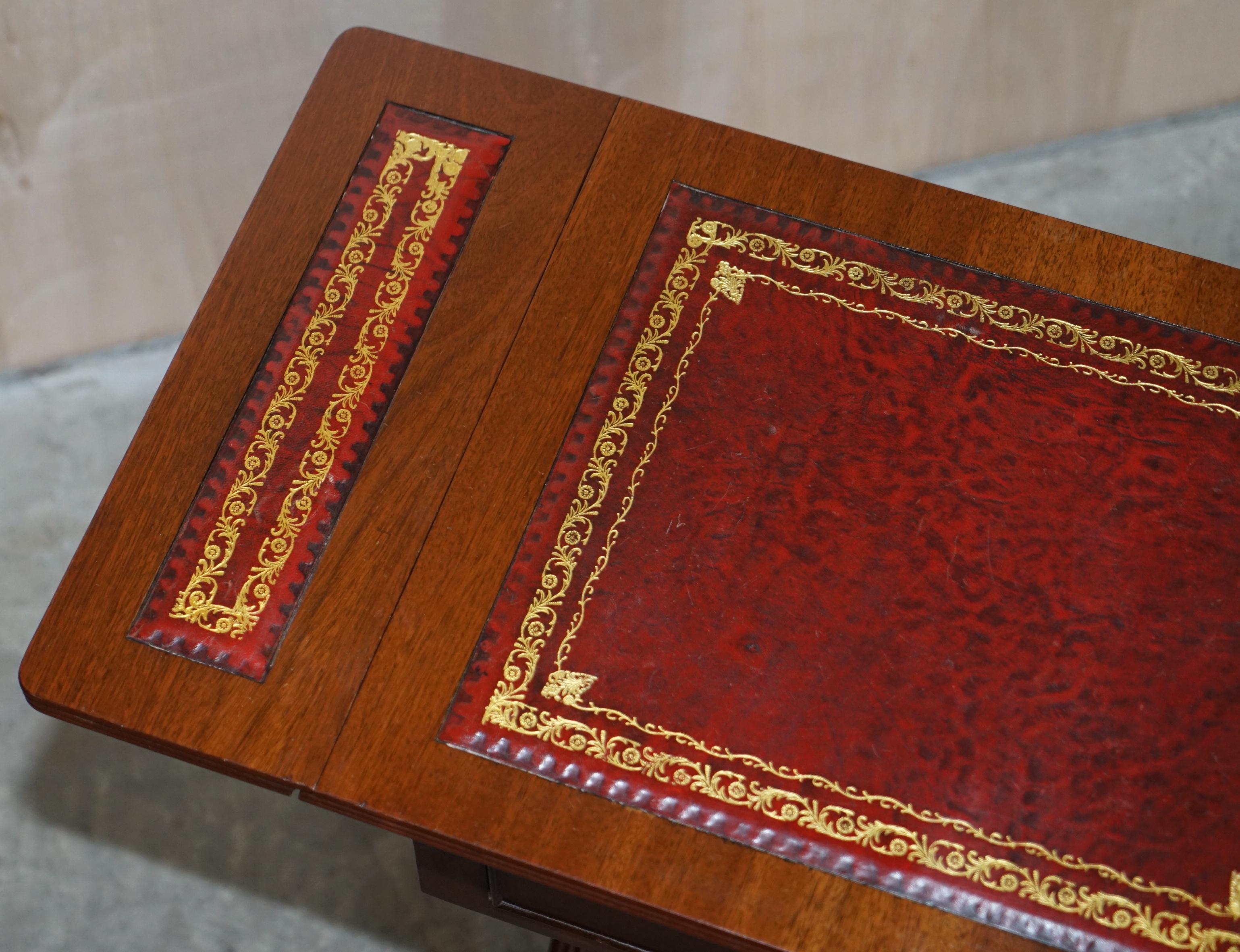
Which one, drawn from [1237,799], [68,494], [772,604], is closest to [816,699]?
[772,604]

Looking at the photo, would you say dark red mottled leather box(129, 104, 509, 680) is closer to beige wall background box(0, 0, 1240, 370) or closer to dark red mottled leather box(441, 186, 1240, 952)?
dark red mottled leather box(441, 186, 1240, 952)

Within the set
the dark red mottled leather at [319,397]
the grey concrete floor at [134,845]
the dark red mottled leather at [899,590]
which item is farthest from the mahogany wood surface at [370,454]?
the grey concrete floor at [134,845]

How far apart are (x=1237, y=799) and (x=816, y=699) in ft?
1.43

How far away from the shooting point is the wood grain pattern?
1.28 meters

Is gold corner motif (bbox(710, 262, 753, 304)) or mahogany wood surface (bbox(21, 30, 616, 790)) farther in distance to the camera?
gold corner motif (bbox(710, 262, 753, 304))

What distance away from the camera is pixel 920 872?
1.30 metres

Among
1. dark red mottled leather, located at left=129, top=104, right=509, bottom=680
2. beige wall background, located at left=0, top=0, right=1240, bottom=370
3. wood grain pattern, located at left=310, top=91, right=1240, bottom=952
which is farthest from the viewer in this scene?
beige wall background, located at left=0, top=0, right=1240, bottom=370

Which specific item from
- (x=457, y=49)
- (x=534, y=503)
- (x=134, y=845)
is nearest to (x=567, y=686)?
(x=534, y=503)

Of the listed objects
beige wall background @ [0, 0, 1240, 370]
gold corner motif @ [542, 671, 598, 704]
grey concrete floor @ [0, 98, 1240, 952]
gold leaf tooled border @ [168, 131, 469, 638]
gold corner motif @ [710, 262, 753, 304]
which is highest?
beige wall background @ [0, 0, 1240, 370]

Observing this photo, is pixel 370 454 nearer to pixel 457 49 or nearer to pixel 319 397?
pixel 319 397

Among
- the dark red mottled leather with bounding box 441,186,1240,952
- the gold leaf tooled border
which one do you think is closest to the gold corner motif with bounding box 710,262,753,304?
the dark red mottled leather with bounding box 441,186,1240,952

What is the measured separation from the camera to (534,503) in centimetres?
143

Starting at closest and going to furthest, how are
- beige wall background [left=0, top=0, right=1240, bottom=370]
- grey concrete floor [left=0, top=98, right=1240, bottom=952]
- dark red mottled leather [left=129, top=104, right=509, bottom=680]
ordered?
dark red mottled leather [left=129, top=104, right=509, bottom=680] < grey concrete floor [left=0, top=98, right=1240, bottom=952] < beige wall background [left=0, top=0, right=1240, bottom=370]

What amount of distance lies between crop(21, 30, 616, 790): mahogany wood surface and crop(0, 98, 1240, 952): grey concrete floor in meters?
0.91
